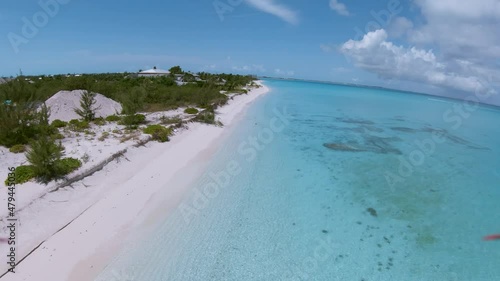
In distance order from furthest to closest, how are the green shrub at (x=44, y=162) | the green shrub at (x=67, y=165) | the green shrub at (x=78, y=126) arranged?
the green shrub at (x=78, y=126) → the green shrub at (x=67, y=165) → the green shrub at (x=44, y=162)

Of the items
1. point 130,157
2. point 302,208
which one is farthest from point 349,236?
point 130,157

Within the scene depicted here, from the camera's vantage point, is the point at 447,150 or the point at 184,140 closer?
the point at 184,140

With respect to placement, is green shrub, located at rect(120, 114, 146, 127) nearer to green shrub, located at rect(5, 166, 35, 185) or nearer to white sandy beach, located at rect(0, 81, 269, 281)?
white sandy beach, located at rect(0, 81, 269, 281)

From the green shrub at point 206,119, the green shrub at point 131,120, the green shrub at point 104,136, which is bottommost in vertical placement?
the green shrub at point 206,119

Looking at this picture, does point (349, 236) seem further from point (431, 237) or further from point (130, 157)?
point (130, 157)

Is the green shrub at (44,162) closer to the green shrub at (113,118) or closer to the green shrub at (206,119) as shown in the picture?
the green shrub at (113,118)

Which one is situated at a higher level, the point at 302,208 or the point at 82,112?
the point at 82,112

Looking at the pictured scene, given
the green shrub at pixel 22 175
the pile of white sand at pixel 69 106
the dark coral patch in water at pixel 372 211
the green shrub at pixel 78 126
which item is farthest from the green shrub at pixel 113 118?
the dark coral patch in water at pixel 372 211

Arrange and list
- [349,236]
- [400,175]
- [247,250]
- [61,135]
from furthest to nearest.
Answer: [400,175] < [61,135] < [349,236] < [247,250]
